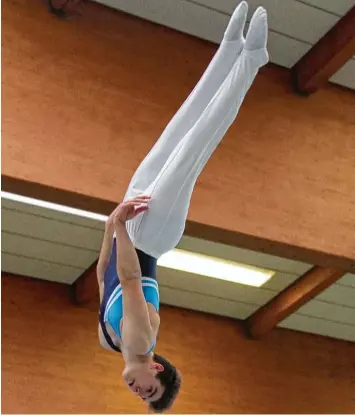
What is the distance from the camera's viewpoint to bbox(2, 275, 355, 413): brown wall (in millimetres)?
7535

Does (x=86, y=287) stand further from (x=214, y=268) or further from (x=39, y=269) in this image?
(x=214, y=268)

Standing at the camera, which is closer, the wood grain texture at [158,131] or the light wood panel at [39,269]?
the wood grain texture at [158,131]

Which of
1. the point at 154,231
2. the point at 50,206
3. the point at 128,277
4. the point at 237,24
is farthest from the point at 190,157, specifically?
the point at 50,206

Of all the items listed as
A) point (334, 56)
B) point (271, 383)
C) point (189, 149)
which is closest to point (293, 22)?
point (334, 56)

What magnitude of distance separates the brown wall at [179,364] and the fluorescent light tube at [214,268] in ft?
2.81

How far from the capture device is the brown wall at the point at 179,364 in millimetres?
7535

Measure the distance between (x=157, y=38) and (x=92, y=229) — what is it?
214cm

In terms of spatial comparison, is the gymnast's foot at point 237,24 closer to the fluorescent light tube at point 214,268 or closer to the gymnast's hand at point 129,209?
the gymnast's hand at point 129,209

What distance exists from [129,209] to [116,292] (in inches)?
18.8

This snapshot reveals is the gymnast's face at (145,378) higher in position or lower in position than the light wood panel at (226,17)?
lower

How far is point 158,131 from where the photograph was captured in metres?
5.40

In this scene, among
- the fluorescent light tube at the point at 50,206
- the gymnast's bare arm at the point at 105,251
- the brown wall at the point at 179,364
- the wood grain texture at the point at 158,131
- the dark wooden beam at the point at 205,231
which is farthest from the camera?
the brown wall at the point at 179,364

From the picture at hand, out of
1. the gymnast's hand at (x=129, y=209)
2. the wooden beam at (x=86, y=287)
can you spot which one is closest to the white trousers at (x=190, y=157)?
the gymnast's hand at (x=129, y=209)

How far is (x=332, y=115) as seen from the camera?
6.19 metres
